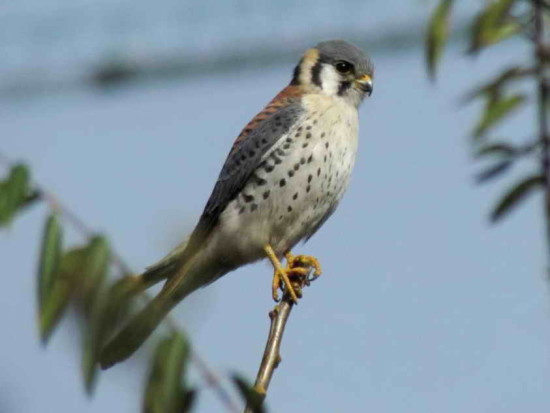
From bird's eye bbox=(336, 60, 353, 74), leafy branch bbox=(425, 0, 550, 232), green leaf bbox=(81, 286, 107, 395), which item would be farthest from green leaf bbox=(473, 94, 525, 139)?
bird's eye bbox=(336, 60, 353, 74)

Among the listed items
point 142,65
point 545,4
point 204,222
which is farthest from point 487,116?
point 142,65

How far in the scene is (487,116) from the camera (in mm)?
3658

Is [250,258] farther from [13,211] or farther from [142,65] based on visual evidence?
[142,65]

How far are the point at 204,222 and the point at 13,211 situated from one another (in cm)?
200

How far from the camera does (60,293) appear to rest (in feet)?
9.30

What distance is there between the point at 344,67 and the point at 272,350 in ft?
8.03

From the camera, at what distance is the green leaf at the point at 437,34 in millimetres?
3542

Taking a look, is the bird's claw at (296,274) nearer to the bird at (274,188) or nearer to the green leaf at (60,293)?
the bird at (274,188)

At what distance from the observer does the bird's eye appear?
5.18m

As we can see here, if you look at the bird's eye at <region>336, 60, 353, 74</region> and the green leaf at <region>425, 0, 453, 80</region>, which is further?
the bird's eye at <region>336, 60, 353, 74</region>

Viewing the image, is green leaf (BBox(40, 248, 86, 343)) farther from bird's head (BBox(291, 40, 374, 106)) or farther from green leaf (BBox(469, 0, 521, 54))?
bird's head (BBox(291, 40, 374, 106))

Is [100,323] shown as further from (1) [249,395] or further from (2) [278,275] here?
(2) [278,275]

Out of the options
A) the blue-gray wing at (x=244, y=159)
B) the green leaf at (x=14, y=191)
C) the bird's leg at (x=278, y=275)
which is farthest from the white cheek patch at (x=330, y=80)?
the green leaf at (x=14, y=191)

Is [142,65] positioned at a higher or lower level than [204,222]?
higher
